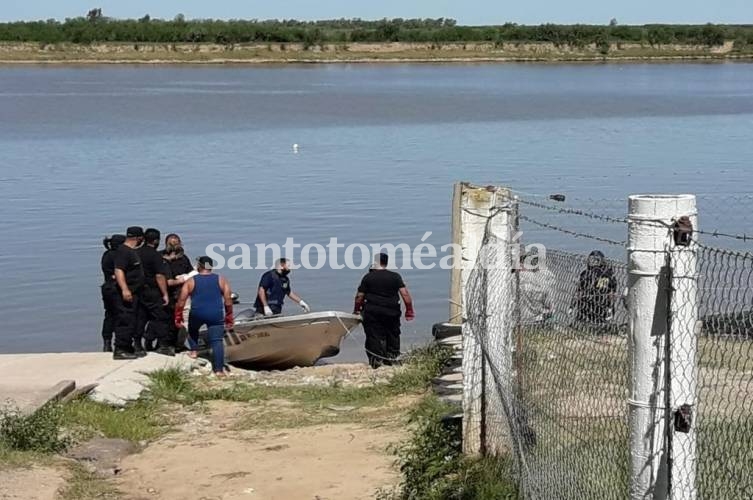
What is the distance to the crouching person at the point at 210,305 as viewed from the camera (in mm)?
14008

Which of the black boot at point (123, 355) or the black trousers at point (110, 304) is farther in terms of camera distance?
the black trousers at point (110, 304)

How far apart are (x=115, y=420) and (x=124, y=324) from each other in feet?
9.51

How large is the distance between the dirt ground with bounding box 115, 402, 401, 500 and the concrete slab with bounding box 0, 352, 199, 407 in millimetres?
1000

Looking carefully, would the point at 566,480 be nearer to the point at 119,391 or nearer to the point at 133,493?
the point at 133,493

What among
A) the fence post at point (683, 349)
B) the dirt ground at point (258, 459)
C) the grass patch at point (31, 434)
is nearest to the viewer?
the fence post at point (683, 349)

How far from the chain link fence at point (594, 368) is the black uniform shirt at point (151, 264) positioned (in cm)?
657

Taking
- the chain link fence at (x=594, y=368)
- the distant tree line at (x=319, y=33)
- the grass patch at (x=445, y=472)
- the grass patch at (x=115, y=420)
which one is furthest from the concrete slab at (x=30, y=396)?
the distant tree line at (x=319, y=33)

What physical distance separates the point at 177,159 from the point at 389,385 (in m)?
30.0

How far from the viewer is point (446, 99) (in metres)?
74.9

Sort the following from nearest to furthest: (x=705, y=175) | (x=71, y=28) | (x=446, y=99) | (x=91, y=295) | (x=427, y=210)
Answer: (x=91, y=295), (x=427, y=210), (x=705, y=175), (x=446, y=99), (x=71, y=28)

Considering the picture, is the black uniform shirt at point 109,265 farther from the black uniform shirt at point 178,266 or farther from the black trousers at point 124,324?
the black uniform shirt at point 178,266

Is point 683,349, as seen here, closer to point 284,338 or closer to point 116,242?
point 116,242

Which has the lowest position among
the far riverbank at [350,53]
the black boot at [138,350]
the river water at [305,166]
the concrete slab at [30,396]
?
the far riverbank at [350,53]

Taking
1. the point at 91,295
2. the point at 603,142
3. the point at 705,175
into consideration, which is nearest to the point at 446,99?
the point at 603,142
